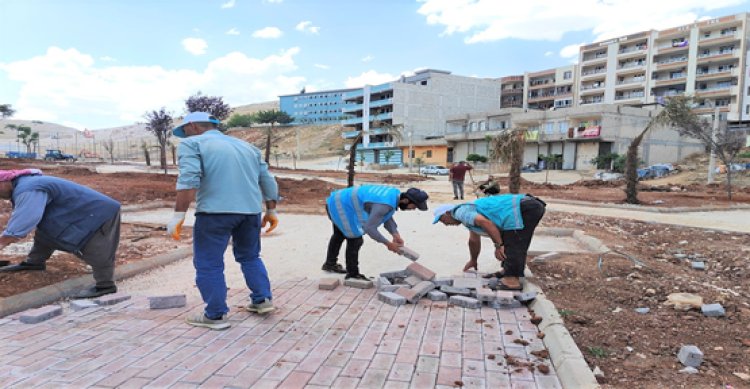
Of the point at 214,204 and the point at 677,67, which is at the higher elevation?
the point at 677,67

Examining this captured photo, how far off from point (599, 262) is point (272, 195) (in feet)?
13.4

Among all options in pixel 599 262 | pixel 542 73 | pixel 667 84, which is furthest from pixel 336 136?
pixel 599 262

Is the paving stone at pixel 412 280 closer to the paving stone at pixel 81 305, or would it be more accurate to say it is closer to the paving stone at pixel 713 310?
the paving stone at pixel 713 310

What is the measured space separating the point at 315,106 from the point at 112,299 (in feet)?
329

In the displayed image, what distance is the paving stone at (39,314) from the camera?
11.9 ft

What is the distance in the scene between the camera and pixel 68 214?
163 inches

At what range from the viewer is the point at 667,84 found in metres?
52.6

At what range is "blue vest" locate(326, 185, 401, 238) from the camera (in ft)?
15.1

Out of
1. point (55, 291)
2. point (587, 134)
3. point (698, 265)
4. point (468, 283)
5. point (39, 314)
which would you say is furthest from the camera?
point (587, 134)

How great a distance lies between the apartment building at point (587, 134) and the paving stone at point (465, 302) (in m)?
32.0

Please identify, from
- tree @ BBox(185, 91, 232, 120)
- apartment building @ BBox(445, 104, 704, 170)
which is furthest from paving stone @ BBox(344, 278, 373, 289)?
apartment building @ BBox(445, 104, 704, 170)

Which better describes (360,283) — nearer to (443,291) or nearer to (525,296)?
(443,291)

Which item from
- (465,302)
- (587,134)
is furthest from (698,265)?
(587,134)

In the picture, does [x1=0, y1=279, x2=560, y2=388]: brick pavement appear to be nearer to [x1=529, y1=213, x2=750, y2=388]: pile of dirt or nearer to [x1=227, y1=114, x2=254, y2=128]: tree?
[x1=529, y1=213, x2=750, y2=388]: pile of dirt
